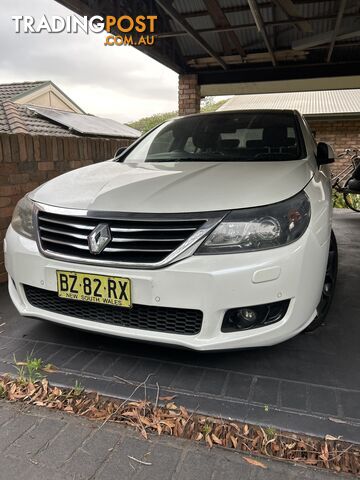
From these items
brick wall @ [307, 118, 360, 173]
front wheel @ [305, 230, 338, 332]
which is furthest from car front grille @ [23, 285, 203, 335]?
brick wall @ [307, 118, 360, 173]

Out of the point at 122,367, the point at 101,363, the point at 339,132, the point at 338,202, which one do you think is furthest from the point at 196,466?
the point at 339,132

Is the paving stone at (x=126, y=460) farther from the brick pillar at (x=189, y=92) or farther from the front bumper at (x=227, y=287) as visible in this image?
the brick pillar at (x=189, y=92)

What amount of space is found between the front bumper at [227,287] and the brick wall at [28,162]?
164 cm

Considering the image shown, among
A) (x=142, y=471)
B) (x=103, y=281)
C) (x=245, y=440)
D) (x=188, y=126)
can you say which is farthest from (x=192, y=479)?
(x=188, y=126)

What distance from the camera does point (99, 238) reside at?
2020 millimetres

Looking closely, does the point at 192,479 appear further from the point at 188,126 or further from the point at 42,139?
the point at 42,139

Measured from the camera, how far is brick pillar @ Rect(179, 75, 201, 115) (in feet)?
24.4

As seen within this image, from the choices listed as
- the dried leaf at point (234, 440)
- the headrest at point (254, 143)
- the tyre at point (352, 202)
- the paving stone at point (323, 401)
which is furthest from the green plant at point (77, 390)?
the tyre at point (352, 202)

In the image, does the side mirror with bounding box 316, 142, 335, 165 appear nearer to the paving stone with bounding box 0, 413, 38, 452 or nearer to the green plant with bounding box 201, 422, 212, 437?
the green plant with bounding box 201, 422, 212, 437

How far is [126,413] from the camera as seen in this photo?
1.89m

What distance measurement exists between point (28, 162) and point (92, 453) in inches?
112

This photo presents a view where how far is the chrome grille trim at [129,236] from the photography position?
1.90 metres

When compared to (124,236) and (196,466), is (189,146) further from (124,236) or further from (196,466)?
(196,466)

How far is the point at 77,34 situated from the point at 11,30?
1.15m
